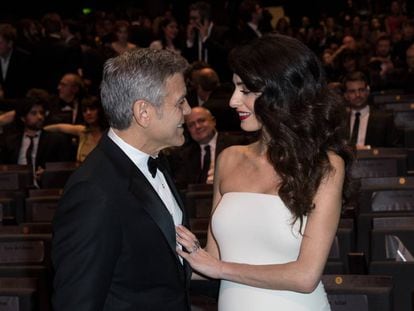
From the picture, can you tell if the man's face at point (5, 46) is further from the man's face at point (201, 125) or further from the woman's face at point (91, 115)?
the man's face at point (201, 125)

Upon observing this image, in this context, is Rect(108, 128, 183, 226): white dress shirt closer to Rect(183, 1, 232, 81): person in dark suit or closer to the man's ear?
the man's ear

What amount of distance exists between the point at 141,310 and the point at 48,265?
1.76m

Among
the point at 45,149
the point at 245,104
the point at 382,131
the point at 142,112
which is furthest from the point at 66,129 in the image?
the point at 142,112

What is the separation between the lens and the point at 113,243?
2.33 meters

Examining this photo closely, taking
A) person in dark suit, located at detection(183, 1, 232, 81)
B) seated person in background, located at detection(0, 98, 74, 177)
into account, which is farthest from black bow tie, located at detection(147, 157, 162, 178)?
person in dark suit, located at detection(183, 1, 232, 81)

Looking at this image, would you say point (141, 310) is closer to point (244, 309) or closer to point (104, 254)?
point (104, 254)

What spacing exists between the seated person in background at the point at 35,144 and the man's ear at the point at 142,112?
19.5 ft

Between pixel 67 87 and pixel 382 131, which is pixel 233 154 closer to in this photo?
pixel 382 131

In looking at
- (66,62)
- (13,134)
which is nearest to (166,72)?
(13,134)

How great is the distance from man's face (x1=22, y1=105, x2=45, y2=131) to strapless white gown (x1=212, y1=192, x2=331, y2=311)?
5.83 m

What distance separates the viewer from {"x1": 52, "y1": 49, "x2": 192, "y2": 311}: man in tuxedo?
230 cm

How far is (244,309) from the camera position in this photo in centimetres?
281

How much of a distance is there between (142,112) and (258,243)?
0.58m

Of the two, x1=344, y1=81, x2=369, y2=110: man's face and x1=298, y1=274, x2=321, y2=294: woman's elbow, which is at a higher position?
x1=344, y1=81, x2=369, y2=110: man's face
